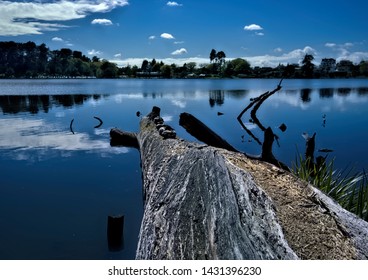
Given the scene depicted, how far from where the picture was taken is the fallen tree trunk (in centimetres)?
417

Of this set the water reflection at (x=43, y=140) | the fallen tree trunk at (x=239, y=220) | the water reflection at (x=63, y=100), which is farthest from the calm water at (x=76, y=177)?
the water reflection at (x=63, y=100)

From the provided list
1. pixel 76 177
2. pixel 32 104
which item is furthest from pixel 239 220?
pixel 32 104

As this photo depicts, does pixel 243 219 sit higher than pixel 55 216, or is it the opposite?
pixel 243 219

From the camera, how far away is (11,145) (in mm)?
16953

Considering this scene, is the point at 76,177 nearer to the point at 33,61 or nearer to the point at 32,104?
the point at 32,104

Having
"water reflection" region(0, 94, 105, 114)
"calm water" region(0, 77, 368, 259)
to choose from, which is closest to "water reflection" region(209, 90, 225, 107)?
"water reflection" region(0, 94, 105, 114)

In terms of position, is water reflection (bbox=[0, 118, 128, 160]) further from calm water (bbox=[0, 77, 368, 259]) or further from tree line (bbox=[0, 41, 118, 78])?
tree line (bbox=[0, 41, 118, 78])

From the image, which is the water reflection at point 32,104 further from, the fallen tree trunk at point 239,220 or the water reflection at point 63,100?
the fallen tree trunk at point 239,220

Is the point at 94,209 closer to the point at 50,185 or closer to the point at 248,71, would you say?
the point at 50,185

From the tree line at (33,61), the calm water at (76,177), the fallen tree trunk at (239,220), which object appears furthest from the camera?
the tree line at (33,61)

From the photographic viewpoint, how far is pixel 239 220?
15.2 ft

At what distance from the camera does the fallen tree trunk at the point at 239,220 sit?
13.7 ft

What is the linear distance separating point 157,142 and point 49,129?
13.6 m
